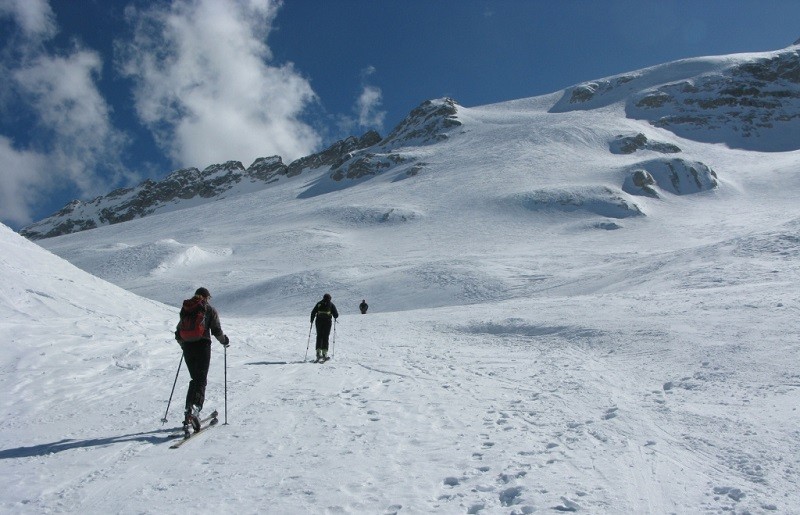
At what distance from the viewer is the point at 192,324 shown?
696 cm

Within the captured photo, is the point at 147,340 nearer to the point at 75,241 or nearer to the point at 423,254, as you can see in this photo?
the point at 423,254

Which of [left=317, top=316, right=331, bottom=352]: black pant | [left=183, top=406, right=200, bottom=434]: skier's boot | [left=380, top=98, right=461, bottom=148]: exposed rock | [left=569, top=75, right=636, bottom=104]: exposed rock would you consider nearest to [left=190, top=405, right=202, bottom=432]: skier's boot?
[left=183, top=406, right=200, bottom=434]: skier's boot

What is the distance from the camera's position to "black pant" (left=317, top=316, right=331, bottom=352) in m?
13.0

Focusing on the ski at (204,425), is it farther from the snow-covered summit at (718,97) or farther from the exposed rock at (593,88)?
the exposed rock at (593,88)

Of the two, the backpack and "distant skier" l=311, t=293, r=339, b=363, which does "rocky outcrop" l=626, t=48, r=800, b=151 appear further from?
the backpack

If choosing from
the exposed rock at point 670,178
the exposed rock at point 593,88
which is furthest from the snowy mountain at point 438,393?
the exposed rock at point 593,88

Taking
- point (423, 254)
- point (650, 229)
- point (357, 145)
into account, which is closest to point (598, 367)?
point (423, 254)

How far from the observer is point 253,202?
106 metres

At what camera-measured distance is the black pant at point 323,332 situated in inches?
510

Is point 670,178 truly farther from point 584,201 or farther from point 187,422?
point 187,422

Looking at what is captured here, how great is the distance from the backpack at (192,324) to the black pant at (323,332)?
602cm

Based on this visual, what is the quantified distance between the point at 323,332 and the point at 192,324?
6.27 m

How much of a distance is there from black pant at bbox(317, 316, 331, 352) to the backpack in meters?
6.02

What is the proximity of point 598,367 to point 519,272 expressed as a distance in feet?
84.0
